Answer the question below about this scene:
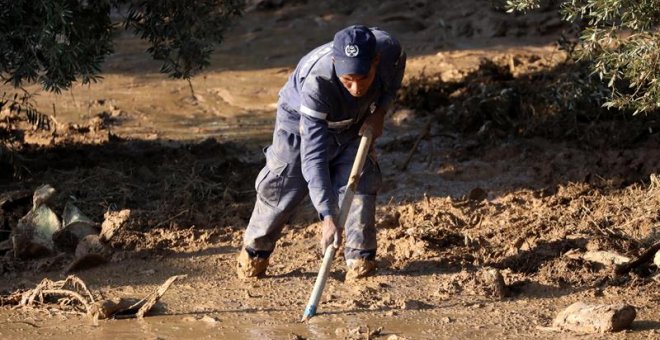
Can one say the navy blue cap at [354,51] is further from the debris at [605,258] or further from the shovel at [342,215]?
the debris at [605,258]

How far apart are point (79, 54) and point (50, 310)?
2039 millimetres

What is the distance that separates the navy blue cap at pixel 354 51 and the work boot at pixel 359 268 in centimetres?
138

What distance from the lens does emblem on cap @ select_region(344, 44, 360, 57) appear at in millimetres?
5523

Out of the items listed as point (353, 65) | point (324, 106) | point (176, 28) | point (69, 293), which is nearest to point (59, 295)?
point (69, 293)

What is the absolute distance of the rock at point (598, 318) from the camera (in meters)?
5.71

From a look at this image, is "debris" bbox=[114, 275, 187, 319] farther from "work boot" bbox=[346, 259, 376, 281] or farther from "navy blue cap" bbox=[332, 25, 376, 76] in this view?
"navy blue cap" bbox=[332, 25, 376, 76]

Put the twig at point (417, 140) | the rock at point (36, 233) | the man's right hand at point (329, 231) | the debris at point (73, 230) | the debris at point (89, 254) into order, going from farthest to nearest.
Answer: the twig at point (417, 140) → the debris at point (73, 230) → the rock at point (36, 233) → the debris at point (89, 254) → the man's right hand at point (329, 231)

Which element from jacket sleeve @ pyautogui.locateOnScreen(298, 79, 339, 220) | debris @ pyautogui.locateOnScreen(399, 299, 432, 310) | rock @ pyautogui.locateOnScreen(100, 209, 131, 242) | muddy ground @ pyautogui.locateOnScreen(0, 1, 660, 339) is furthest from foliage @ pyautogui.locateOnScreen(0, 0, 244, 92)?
debris @ pyautogui.locateOnScreen(399, 299, 432, 310)

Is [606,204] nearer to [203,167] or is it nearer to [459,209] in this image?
[459,209]

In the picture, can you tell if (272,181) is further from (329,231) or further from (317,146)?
(329,231)

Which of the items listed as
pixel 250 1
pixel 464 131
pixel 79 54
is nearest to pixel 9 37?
pixel 79 54

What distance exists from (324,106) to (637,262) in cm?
210

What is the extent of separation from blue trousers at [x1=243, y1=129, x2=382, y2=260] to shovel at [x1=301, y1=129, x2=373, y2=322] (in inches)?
10.1

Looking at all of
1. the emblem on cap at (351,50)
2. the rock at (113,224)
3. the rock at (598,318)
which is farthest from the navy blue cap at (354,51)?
the rock at (113,224)
